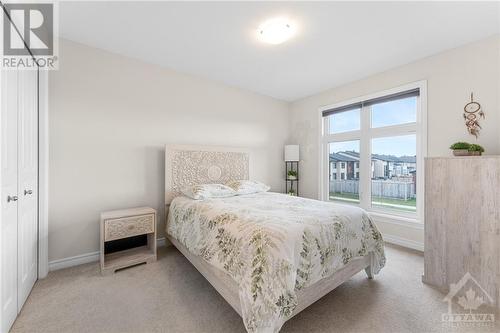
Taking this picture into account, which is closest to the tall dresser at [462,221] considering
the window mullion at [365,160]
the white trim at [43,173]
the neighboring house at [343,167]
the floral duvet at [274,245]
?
the floral duvet at [274,245]

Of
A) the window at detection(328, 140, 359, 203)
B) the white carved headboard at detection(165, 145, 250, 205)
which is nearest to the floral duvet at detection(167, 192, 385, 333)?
the white carved headboard at detection(165, 145, 250, 205)

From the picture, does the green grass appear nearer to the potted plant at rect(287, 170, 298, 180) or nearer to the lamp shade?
the potted plant at rect(287, 170, 298, 180)

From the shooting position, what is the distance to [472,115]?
7.77ft

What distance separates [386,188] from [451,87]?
153 cm

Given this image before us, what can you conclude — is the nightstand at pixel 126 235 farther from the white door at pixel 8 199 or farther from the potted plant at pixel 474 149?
the potted plant at pixel 474 149

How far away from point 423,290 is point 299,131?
3.14 meters

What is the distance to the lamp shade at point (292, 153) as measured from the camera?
13.7 ft

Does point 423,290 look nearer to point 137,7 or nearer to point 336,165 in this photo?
point 336,165

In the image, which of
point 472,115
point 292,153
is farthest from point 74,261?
point 472,115

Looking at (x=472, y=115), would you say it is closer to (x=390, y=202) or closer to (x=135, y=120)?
(x=390, y=202)

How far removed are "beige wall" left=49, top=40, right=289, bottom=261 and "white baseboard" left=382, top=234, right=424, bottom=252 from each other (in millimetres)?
2980

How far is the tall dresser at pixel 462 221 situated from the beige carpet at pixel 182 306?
30cm

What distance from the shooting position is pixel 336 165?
395 cm

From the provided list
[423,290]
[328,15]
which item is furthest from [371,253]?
[328,15]
